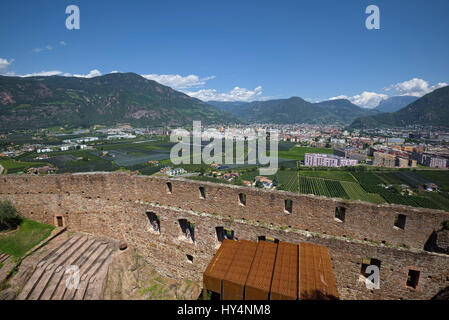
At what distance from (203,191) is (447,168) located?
5644 inches

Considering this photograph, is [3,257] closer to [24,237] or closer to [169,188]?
[24,237]

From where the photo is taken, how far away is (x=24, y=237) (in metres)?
12.0

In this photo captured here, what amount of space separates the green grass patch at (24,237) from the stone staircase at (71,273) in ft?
4.64

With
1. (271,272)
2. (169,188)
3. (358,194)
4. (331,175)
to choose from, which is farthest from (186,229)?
(331,175)

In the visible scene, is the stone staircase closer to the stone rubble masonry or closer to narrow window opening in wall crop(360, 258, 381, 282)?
the stone rubble masonry

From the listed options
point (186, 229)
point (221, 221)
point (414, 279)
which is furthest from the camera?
point (186, 229)

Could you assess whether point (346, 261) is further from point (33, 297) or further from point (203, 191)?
point (33, 297)

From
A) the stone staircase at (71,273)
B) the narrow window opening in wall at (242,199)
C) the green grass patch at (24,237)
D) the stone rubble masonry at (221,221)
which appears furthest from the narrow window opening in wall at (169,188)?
the green grass patch at (24,237)

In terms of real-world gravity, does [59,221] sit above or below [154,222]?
below

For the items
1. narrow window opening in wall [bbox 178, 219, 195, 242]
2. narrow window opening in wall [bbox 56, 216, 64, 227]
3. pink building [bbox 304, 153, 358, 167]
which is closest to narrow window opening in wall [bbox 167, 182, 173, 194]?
narrow window opening in wall [bbox 178, 219, 195, 242]

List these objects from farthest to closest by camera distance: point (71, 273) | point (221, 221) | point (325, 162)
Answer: point (325, 162) → point (71, 273) → point (221, 221)

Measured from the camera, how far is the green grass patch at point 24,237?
11.2 meters

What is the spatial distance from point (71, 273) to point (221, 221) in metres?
7.85
